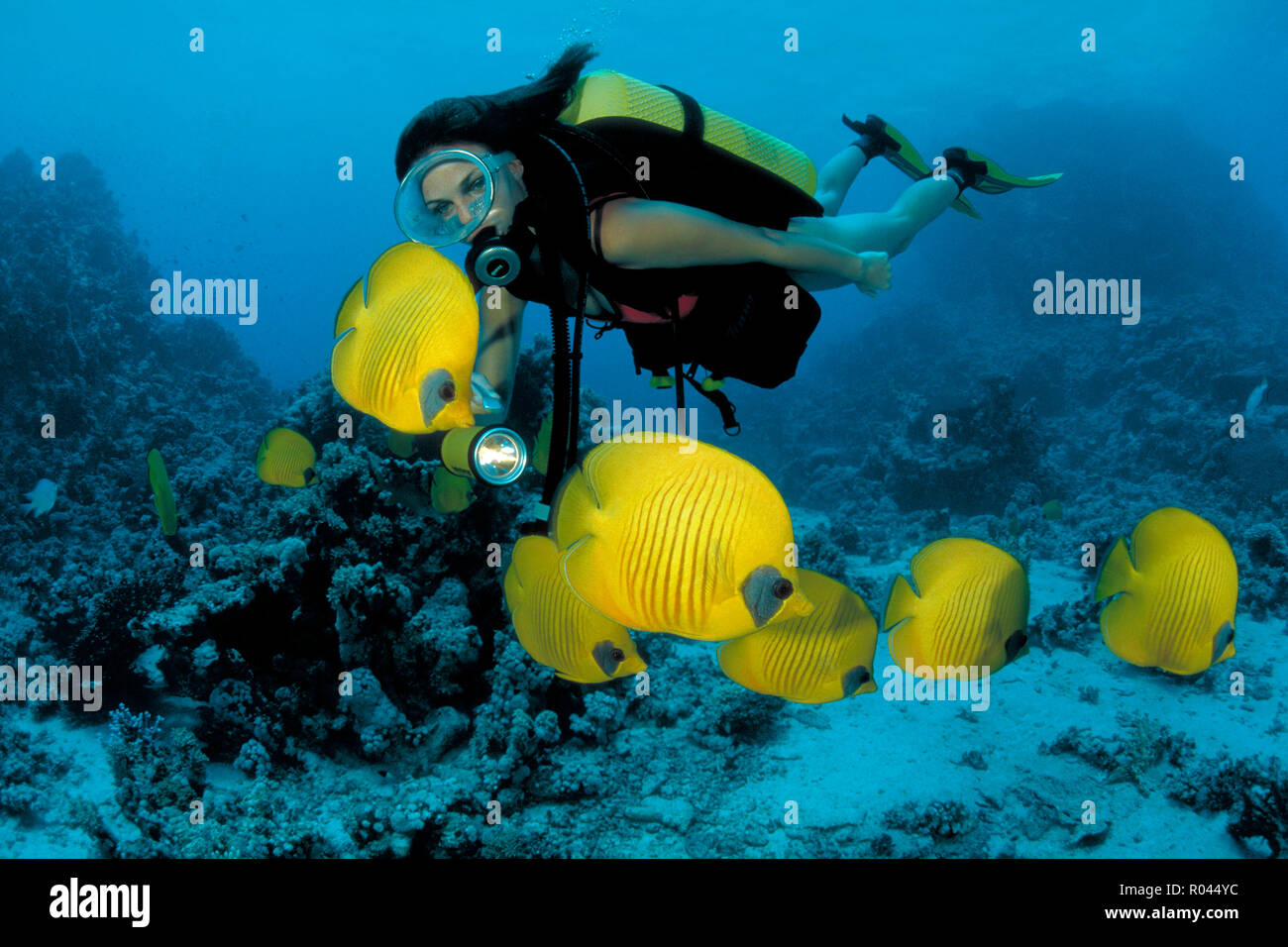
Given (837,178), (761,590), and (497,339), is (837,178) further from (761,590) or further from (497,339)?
(761,590)

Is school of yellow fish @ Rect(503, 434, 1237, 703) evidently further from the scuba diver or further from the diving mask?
the diving mask

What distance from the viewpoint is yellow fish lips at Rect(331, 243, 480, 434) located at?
1.48 metres

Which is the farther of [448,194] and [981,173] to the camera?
[981,173]

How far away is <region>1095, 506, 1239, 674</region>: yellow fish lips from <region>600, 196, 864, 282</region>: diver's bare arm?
182cm

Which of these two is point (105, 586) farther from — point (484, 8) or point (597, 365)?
point (597, 365)

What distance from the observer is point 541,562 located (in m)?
1.95

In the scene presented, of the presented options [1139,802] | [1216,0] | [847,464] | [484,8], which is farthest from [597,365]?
[1139,802]

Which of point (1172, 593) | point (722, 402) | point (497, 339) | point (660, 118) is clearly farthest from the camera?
point (722, 402)

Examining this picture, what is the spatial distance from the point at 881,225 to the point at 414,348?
3.72m

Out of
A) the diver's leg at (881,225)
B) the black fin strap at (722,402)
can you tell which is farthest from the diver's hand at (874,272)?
the black fin strap at (722,402)

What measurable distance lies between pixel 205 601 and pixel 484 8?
64709 millimetres

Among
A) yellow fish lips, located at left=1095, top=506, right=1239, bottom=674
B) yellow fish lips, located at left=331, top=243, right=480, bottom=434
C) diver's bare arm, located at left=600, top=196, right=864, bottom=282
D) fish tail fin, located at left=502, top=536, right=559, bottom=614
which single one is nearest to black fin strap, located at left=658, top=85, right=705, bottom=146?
diver's bare arm, located at left=600, top=196, right=864, bottom=282

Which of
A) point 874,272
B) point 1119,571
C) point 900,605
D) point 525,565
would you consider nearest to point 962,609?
point 900,605

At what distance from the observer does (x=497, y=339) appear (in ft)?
9.74
